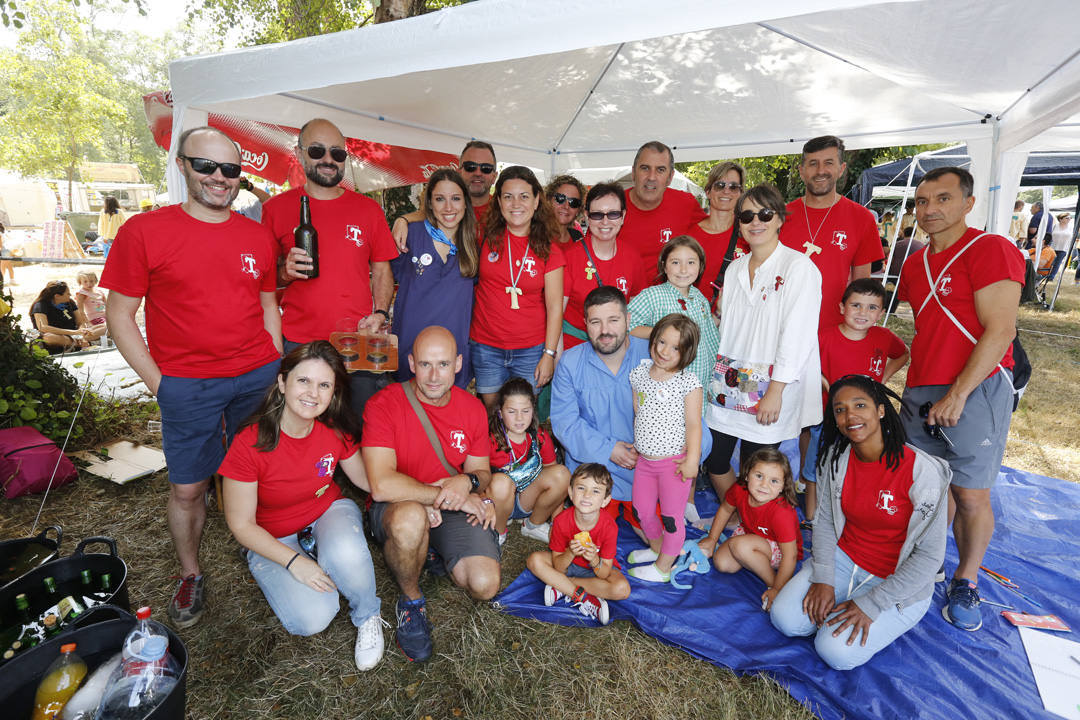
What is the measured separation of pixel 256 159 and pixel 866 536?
16.2 feet

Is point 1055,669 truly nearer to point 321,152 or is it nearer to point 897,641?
point 897,641

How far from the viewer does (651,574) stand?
2.90m

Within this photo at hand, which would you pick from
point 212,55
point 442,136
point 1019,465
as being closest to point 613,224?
point 212,55

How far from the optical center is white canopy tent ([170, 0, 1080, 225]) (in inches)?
87.5

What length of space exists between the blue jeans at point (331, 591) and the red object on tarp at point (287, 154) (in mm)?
2539

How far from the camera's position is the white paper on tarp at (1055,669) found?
6.98ft

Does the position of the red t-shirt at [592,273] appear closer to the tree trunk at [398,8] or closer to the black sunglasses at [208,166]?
the black sunglasses at [208,166]

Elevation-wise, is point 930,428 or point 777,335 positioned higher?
point 777,335

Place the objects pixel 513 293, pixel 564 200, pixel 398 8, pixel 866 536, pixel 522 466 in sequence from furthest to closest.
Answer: pixel 398 8
pixel 564 200
pixel 513 293
pixel 522 466
pixel 866 536

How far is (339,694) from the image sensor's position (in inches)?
87.4

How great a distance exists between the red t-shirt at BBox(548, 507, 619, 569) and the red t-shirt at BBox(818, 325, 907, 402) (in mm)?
1818

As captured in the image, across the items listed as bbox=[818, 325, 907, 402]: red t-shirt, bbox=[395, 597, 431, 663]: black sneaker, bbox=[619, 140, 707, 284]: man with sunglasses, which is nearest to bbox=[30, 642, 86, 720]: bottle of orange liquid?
bbox=[395, 597, 431, 663]: black sneaker

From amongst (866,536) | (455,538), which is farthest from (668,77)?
(455,538)

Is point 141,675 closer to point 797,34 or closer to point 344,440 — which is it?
point 344,440
